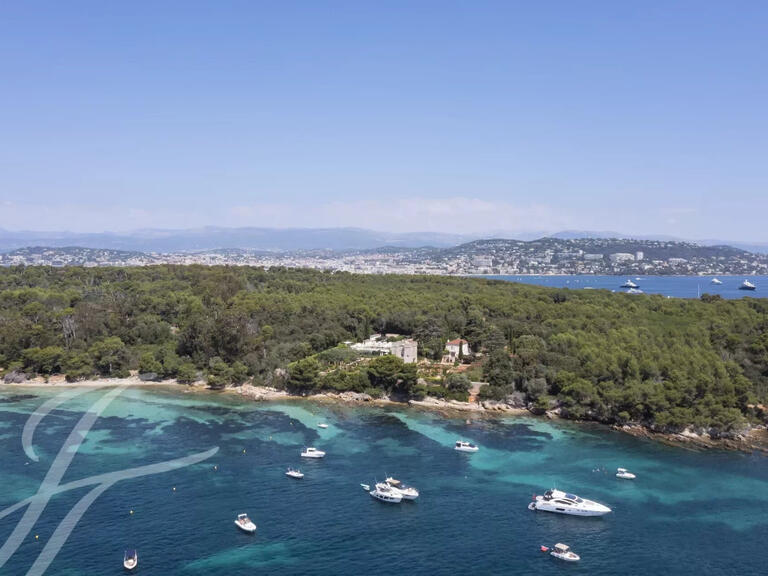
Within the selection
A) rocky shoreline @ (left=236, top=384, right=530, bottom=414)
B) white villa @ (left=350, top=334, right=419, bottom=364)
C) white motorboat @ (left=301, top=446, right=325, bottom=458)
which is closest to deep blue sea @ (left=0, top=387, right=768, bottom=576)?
white motorboat @ (left=301, top=446, right=325, bottom=458)

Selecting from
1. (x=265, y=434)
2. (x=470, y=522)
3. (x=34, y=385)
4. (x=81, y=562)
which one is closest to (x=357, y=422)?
(x=265, y=434)

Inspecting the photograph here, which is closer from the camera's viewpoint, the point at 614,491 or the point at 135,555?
the point at 135,555

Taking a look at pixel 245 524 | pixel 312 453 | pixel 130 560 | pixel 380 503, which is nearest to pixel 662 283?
pixel 312 453

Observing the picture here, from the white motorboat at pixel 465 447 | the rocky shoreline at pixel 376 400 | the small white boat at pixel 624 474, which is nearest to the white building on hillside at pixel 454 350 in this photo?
the rocky shoreline at pixel 376 400

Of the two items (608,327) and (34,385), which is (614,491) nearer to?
(608,327)

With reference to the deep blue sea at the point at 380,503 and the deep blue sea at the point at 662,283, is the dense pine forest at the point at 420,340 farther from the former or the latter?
the deep blue sea at the point at 662,283

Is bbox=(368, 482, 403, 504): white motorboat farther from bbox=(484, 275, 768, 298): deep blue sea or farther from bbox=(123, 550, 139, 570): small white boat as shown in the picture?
bbox=(484, 275, 768, 298): deep blue sea
